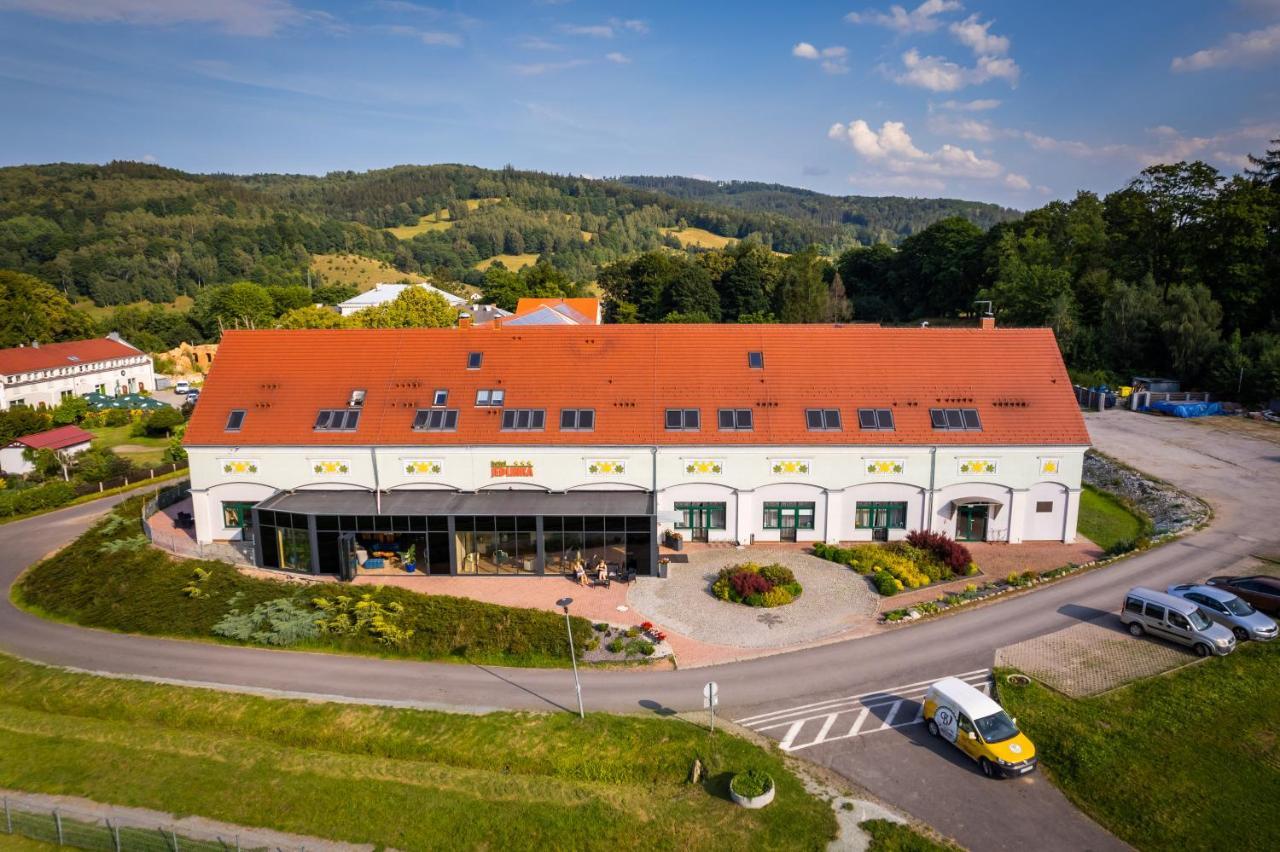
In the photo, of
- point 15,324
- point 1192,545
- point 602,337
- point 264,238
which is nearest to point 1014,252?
point 1192,545

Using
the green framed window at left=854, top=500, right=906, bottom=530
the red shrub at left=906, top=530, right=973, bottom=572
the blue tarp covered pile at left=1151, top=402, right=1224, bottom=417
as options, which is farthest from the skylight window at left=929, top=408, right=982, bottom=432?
the blue tarp covered pile at left=1151, top=402, right=1224, bottom=417

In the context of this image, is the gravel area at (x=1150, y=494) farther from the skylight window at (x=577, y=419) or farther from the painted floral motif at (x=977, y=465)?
the skylight window at (x=577, y=419)

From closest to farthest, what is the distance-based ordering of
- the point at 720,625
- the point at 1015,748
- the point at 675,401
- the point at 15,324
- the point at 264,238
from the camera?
the point at 1015,748 < the point at 720,625 < the point at 675,401 < the point at 15,324 < the point at 264,238

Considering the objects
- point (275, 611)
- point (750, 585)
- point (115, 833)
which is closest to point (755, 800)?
point (750, 585)

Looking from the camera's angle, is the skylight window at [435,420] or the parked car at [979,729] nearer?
the parked car at [979,729]

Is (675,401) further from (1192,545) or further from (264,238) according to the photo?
(264,238)

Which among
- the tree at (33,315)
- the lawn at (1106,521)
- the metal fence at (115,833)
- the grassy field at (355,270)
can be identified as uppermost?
the grassy field at (355,270)

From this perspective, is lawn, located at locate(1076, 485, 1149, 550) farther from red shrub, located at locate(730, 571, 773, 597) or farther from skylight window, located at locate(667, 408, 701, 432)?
skylight window, located at locate(667, 408, 701, 432)

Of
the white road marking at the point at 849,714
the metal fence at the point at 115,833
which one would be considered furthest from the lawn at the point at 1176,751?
the metal fence at the point at 115,833
